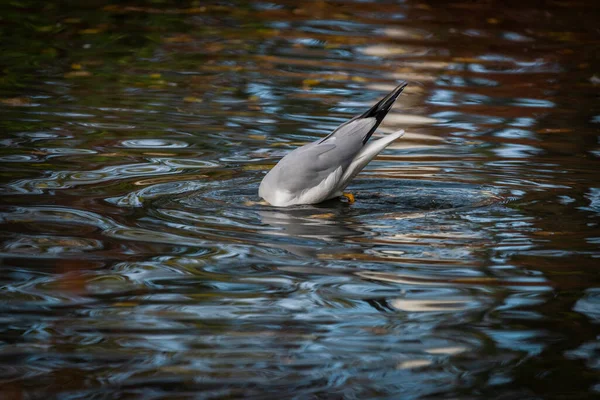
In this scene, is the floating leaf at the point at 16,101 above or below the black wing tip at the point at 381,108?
below

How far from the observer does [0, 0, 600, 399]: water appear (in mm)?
4379

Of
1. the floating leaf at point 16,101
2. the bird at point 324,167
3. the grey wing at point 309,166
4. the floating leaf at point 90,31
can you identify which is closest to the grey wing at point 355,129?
the bird at point 324,167

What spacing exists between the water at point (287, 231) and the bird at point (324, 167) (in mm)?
119

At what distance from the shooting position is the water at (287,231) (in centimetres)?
438

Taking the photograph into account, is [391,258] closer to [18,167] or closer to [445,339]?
[445,339]

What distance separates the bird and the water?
119mm

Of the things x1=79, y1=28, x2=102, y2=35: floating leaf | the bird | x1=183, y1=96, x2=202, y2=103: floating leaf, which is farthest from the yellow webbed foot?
x1=79, y1=28, x2=102, y2=35: floating leaf

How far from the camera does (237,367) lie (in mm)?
4316

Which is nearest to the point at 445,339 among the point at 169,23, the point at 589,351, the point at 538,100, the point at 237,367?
the point at 589,351

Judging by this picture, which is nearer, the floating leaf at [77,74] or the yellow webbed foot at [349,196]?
the yellow webbed foot at [349,196]

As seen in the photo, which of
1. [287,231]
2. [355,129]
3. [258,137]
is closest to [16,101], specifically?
[258,137]

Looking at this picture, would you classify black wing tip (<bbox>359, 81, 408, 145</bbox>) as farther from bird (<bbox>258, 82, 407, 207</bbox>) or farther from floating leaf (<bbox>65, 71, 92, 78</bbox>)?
floating leaf (<bbox>65, 71, 92, 78</bbox>)

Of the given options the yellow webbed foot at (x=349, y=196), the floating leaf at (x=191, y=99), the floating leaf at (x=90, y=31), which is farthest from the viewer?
the floating leaf at (x=90, y=31)

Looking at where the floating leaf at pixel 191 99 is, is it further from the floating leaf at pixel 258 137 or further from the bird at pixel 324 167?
→ the bird at pixel 324 167
